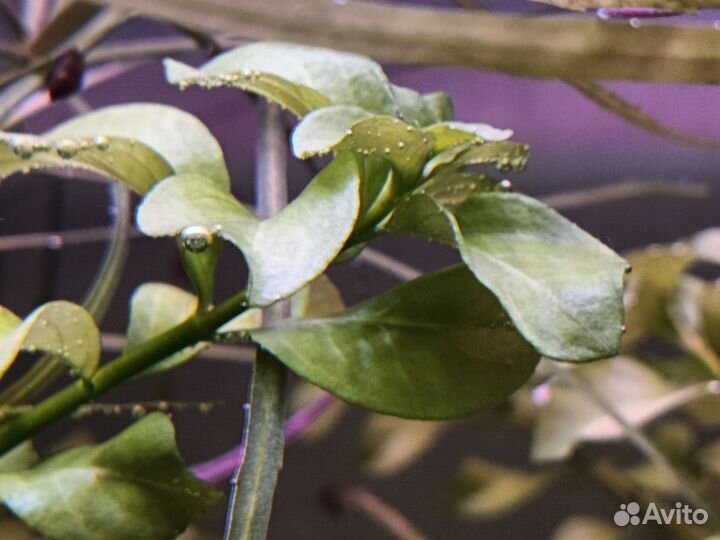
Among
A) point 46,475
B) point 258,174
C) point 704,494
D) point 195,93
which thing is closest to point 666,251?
point 704,494

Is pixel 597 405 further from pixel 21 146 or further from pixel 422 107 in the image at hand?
pixel 21 146

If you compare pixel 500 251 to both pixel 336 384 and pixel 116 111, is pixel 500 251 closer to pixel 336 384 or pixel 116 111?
pixel 336 384

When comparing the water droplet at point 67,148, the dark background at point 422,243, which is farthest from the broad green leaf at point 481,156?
the dark background at point 422,243

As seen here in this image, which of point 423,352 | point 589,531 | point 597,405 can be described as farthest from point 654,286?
point 423,352

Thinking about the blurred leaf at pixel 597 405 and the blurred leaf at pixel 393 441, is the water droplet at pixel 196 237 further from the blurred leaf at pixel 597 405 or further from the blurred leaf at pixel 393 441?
the blurred leaf at pixel 393 441

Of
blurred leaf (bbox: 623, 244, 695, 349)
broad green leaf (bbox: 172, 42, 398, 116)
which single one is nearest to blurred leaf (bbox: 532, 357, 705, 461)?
blurred leaf (bbox: 623, 244, 695, 349)
